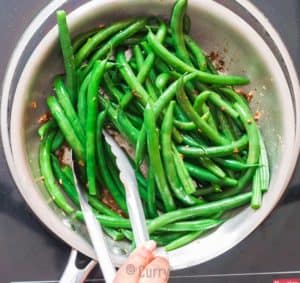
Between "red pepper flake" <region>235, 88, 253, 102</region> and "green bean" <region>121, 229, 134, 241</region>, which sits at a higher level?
"red pepper flake" <region>235, 88, 253, 102</region>

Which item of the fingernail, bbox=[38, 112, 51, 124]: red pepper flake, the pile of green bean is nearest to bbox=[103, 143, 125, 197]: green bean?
the pile of green bean

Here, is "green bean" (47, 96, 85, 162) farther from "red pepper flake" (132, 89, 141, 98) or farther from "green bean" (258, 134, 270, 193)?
"green bean" (258, 134, 270, 193)

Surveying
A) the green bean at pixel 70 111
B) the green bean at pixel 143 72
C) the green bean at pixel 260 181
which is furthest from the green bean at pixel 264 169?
the green bean at pixel 70 111

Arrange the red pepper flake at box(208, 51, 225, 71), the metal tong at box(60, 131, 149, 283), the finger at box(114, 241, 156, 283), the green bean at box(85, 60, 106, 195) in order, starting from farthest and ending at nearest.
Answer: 1. the red pepper flake at box(208, 51, 225, 71)
2. the green bean at box(85, 60, 106, 195)
3. the metal tong at box(60, 131, 149, 283)
4. the finger at box(114, 241, 156, 283)

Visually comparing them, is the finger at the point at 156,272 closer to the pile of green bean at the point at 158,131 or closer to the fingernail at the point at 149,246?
the fingernail at the point at 149,246

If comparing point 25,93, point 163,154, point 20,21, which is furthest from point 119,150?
point 20,21

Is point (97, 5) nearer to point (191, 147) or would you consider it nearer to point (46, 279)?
point (191, 147)
